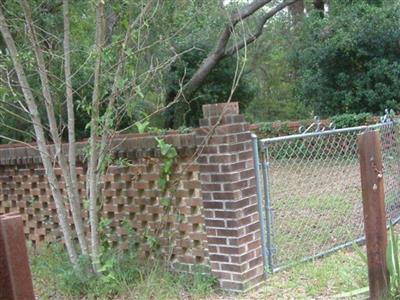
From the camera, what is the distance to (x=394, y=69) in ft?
44.5

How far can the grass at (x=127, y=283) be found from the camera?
4.54 meters

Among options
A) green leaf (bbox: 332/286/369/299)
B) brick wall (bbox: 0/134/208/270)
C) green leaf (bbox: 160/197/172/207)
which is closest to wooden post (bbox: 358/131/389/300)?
green leaf (bbox: 332/286/369/299)

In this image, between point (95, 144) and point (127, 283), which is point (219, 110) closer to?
point (95, 144)

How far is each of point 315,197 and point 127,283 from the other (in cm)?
363

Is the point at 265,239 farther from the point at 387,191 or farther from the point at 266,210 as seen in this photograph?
the point at 387,191

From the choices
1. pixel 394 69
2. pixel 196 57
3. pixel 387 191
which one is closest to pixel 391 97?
pixel 394 69

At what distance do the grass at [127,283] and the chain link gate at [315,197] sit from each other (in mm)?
681

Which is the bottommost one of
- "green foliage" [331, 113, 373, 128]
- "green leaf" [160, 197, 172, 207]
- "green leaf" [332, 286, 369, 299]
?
"green leaf" [332, 286, 369, 299]

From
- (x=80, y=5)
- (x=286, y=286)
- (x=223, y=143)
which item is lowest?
(x=286, y=286)

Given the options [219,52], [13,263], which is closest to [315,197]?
[13,263]

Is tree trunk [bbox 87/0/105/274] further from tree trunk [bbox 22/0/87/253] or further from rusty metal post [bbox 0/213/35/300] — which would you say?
rusty metal post [bbox 0/213/35/300]

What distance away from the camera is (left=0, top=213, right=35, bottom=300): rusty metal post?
1.28m

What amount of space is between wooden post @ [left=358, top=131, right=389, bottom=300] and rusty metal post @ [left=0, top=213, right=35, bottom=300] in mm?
2543

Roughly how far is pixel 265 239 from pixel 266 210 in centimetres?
25
